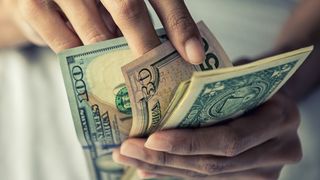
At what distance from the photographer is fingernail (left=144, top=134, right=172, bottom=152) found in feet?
2.41

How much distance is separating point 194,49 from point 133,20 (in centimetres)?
9

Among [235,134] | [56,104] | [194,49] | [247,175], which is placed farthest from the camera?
[56,104]

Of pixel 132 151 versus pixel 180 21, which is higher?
pixel 180 21

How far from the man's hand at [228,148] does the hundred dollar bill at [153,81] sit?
3 cm

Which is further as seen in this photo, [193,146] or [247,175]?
[247,175]

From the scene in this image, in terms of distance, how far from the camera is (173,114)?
2.42 feet

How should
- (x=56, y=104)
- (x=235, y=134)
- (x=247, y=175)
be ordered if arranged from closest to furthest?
(x=235, y=134) < (x=247, y=175) < (x=56, y=104)

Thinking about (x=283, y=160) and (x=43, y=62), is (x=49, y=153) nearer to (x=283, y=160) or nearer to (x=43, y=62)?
(x=43, y=62)

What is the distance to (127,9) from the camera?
2.29ft

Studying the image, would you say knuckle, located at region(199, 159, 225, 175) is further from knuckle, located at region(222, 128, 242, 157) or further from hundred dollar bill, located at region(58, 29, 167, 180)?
hundred dollar bill, located at region(58, 29, 167, 180)

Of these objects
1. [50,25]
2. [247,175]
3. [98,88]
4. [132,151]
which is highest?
Result: [50,25]

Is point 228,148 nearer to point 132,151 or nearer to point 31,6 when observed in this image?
point 132,151

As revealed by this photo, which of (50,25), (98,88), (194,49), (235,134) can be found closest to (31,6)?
(50,25)

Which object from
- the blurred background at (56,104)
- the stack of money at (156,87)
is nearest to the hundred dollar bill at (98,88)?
the stack of money at (156,87)
